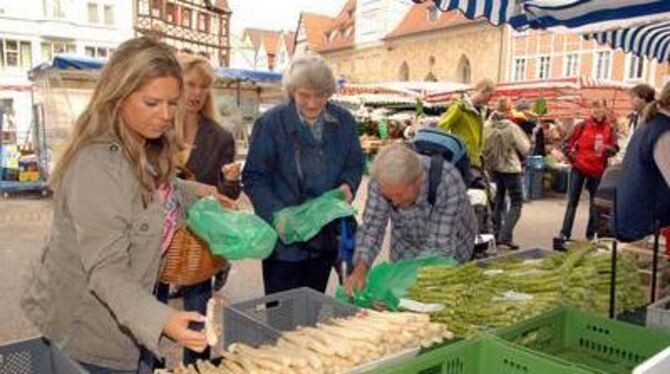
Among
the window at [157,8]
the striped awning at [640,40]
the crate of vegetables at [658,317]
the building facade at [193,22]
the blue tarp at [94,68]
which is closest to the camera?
the crate of vegetables at [658,317]

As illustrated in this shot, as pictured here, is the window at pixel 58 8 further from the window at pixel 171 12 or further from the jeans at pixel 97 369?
the jeans at pixel 97 369

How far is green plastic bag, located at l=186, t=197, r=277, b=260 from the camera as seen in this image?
2.12 m

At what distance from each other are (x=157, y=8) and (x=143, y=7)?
144 centimetres

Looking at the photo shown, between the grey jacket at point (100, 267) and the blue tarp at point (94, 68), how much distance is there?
759cm

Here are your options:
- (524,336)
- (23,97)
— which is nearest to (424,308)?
(524,336)

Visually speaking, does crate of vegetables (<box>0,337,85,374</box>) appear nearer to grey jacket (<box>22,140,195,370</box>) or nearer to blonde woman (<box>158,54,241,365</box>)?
grey jacket (<box>22,140,195,370</box>)

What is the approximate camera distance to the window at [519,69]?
3662cm

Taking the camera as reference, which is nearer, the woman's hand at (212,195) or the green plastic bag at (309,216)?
the woman's hand at (212,195)

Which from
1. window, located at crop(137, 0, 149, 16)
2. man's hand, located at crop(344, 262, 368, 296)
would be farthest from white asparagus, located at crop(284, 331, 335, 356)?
window, located at crop(137, 0, 149, 16)

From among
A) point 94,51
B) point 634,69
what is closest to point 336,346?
point 634,69

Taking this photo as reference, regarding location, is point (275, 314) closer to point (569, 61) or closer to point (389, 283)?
point (389, 283)

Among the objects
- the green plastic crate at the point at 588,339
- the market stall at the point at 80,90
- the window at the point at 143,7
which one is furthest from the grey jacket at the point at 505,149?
the window at the point at 143,7

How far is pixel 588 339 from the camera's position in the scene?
2195 millimetres

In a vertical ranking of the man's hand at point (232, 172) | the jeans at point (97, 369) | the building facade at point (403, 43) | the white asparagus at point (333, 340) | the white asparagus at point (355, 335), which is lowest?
the jeans at point (97, 369)
